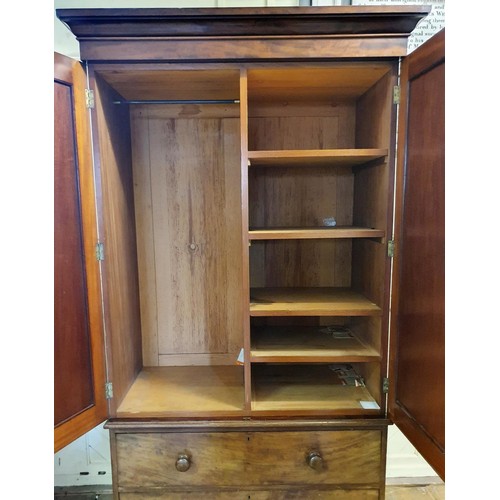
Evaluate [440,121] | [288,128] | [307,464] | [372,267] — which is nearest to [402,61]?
[440,121]

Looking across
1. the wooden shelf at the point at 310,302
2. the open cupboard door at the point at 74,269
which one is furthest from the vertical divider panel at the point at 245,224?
the open cupboard door at the point at 74,269

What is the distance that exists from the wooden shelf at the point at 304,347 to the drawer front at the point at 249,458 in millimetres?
266

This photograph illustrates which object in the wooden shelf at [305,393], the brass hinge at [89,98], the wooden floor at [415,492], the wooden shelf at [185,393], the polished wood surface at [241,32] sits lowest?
the wooden floor at [415,492]

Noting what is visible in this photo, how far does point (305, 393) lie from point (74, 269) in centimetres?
95

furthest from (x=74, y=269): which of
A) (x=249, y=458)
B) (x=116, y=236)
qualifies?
(x=249, y=458)

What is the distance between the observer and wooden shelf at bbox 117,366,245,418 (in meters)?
1.18

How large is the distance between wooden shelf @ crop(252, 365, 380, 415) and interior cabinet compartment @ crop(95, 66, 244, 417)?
4.2 inches

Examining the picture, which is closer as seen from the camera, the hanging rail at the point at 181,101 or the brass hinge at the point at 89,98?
the brass hinge at the point at 89,98

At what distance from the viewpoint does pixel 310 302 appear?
1252 mm

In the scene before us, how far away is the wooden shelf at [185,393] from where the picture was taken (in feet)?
3.88

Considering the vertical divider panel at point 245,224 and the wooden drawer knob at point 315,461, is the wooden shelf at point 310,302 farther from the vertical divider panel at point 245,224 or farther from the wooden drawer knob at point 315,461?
the wooden drawer knob at point 315,461

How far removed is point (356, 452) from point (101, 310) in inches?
40.4

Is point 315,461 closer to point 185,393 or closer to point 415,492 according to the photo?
point 185,393

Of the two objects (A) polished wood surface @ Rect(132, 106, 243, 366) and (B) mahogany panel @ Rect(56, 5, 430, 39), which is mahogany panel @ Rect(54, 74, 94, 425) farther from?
(A) polished wood surface @ Rect(132, 106, 243, 366)
